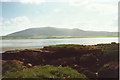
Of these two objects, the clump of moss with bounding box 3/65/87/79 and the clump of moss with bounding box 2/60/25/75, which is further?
the clump of moss with bounding box 2/60/25/75

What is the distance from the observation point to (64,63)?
14.8 m

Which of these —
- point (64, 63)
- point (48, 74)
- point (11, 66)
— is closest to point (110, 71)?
point (64, 63)

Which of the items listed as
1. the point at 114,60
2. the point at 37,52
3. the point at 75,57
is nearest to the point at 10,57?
the point at 37,52

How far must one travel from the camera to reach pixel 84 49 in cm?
1524

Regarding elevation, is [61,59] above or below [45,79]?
above

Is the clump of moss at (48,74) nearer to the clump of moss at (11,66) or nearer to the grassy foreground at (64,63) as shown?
the grassy foreground at (64,63)

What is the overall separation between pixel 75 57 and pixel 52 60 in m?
2.66

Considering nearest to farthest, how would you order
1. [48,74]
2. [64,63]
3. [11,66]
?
[48,74], [11,66], [64,63]

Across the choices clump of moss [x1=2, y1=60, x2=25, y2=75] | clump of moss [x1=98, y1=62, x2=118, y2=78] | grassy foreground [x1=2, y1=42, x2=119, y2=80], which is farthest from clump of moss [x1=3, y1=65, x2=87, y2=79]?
clump of moss [x1=2, y1=60, x2=25, y2=75]

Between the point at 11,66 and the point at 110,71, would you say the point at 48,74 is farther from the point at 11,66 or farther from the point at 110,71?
the point at 110,71

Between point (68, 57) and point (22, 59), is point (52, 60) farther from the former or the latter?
point (22, 59)

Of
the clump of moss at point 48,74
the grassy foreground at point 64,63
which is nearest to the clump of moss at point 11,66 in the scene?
the grassy foreground at point 64,63

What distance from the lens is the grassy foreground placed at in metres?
11.9

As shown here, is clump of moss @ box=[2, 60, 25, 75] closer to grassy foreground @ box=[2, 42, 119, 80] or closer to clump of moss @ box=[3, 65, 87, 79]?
grassy foreground @ box=[2, 42, 119, 80]
